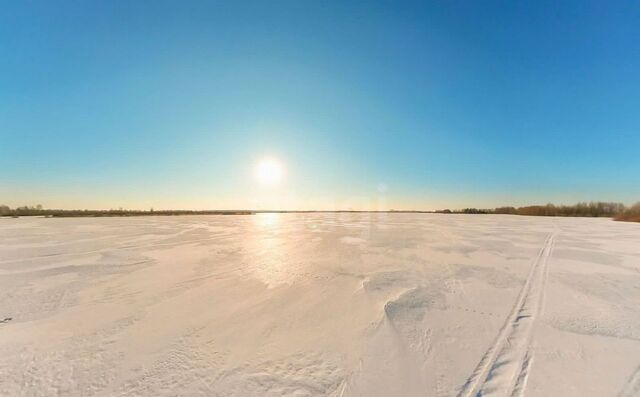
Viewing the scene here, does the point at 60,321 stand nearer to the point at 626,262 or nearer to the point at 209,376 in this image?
the point at 209,376

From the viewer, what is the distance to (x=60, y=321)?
366cm

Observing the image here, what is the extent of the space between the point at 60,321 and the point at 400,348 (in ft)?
14.7

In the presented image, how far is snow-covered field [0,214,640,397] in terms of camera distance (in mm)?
2449

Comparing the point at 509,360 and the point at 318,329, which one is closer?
the point at 509,360

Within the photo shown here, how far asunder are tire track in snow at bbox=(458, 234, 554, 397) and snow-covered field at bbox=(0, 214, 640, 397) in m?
0.02

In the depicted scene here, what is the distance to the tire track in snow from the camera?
235 cm

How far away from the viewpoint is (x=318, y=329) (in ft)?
11.6

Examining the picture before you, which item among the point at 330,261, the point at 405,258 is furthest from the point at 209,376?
the point at 405,258

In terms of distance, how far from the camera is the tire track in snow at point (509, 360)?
2.35m

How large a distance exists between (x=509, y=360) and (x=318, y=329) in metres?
2.11

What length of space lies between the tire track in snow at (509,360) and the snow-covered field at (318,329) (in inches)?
0.6

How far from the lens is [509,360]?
9.10 feet

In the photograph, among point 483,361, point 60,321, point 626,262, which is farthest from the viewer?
point 626,262

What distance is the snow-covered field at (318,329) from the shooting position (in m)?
2.45
